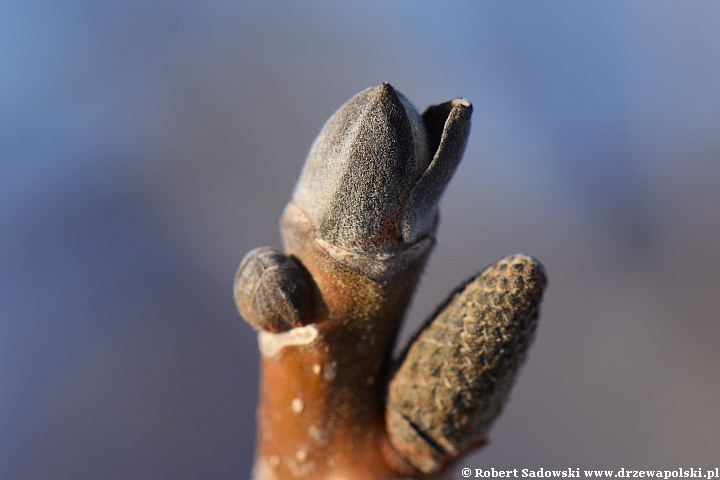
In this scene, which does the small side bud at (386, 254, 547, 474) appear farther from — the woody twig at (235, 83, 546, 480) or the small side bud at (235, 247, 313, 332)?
the small side bud at (235, 247, 313, 332)

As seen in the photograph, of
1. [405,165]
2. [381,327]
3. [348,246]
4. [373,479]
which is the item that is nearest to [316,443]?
[373,479]

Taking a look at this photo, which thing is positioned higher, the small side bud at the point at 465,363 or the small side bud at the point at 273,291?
the small side bud at the point at 273,291

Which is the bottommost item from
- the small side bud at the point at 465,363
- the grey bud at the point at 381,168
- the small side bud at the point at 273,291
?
the small side bud at the point at 465,363

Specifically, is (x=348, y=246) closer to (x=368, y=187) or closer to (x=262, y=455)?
(x=368, y=187)

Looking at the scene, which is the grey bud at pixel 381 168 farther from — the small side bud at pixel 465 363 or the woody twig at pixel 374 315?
the small side bud at pixel 465 363

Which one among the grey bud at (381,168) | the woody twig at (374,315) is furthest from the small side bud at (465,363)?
the grey bud at (381,168)

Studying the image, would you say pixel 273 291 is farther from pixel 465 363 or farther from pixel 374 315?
pixel 465 363

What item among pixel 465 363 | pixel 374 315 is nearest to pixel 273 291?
pixel 374 315

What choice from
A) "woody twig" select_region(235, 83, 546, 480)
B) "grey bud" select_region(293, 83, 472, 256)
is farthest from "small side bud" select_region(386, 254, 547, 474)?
"grey bud" select_region(293, 83, 472, 256)
